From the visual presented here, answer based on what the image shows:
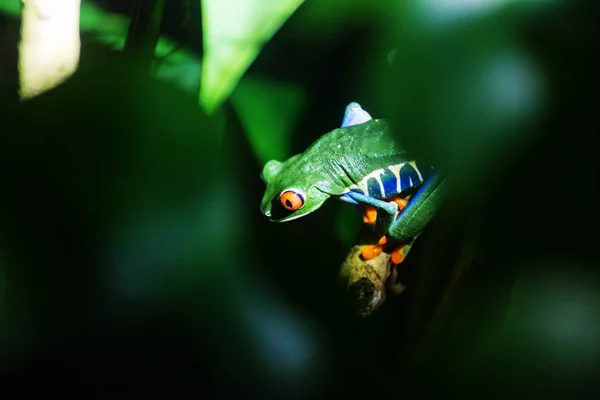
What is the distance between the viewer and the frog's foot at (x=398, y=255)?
0.79 metres

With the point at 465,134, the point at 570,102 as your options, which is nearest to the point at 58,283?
the point at 465,134

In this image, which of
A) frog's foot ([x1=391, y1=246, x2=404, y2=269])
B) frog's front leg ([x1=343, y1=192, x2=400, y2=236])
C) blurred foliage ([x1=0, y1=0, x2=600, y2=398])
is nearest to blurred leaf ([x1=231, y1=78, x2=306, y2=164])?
blurred foliage ([x1=0, y1=0, x2=600, y2=398])

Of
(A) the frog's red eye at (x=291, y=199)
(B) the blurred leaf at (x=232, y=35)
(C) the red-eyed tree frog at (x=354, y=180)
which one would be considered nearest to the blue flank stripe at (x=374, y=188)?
(C) the red-eyed tree frog at (x=354, y=180)

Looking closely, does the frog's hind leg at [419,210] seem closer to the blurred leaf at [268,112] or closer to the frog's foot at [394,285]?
the frog's foot at [394,285]

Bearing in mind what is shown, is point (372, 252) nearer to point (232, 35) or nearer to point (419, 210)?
point (419, 210)

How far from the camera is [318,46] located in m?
0.73

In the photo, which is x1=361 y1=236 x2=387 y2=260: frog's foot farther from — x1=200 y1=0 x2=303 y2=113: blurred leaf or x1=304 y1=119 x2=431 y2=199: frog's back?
x1=200 y1=0 x2=303 y2=113: blurred leaf

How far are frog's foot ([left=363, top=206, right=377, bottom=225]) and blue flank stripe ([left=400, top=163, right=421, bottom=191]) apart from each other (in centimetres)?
8

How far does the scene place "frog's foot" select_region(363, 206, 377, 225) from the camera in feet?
2.72

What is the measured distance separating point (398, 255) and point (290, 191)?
21cm

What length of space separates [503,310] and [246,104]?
0.47 metres

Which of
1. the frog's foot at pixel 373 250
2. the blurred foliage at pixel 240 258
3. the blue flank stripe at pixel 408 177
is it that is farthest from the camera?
the frog's foot at pixel 373 250

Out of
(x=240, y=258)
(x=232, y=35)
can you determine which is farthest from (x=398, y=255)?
(x=232, y=35)

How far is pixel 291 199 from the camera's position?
2.55 ft
